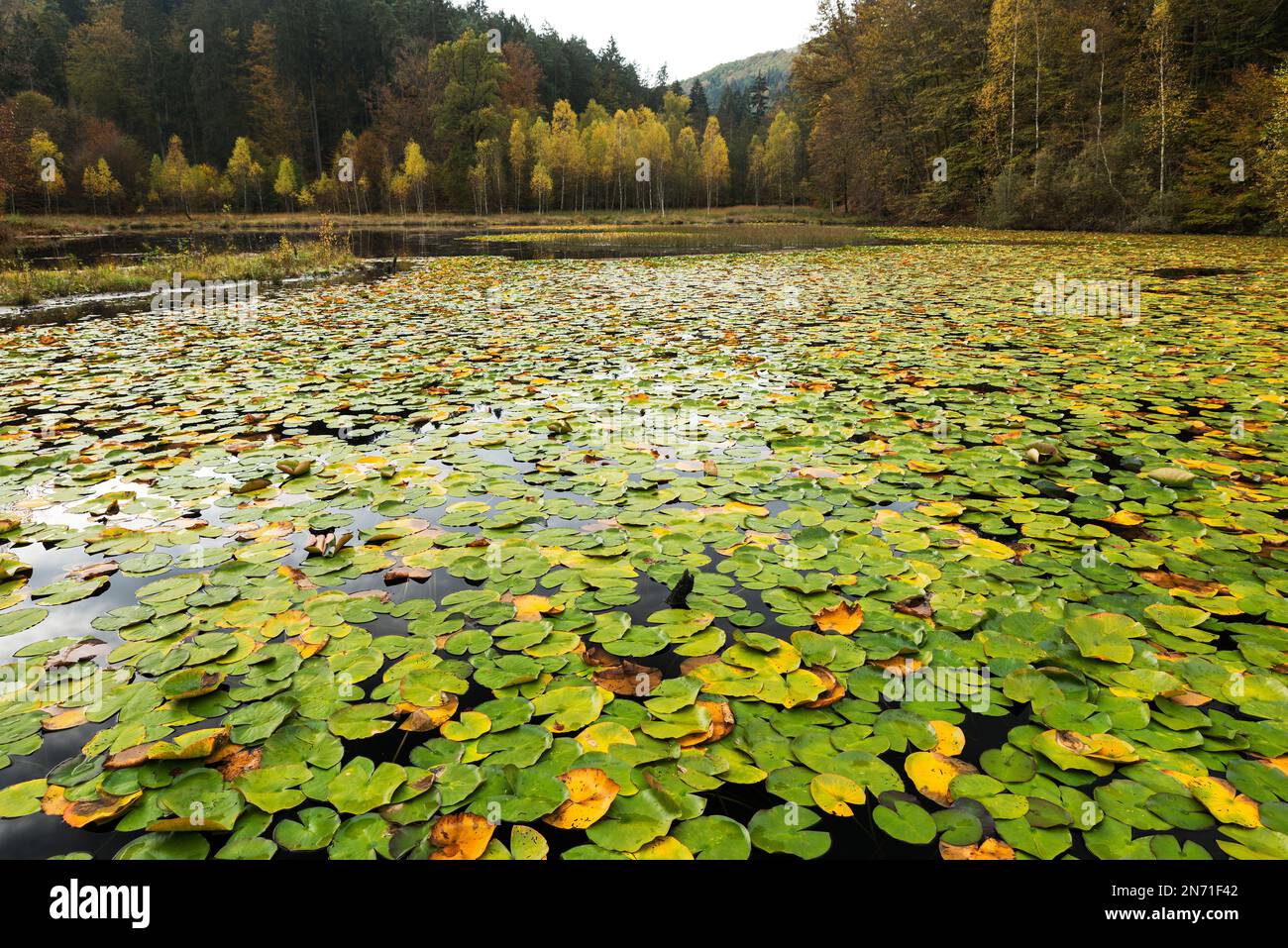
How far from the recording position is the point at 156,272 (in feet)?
41.0

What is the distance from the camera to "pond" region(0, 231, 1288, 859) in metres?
1.39

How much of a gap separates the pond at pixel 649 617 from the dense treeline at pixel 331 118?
47447 millimetres

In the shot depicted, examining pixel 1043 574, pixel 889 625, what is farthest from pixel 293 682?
pixel 1043 574

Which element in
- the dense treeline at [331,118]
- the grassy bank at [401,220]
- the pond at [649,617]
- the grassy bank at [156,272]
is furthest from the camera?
the dense treeline at [331,118]

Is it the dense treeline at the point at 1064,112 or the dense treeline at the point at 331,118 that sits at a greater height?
the dense treeline at the point at 331,118

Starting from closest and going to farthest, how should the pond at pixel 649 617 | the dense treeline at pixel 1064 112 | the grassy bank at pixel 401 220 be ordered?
the pond at pixel 649 617, the dense treeline at pixel 1064 112, the grassy bank at pixel 401 220

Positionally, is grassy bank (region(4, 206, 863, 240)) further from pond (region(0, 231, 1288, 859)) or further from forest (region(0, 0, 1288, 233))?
pond (region(0, 231, 1288, 859))

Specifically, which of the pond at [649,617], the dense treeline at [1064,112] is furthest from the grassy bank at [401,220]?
the pond at [649,617]

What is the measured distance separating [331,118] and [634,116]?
112 feet

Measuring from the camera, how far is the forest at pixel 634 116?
71.7ft

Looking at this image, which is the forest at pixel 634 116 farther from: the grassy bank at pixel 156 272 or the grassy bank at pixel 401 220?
the grassy bank at pixel 156 272

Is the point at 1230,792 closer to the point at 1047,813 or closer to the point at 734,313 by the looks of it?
the point at 1047,813

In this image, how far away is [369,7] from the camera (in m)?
74.9

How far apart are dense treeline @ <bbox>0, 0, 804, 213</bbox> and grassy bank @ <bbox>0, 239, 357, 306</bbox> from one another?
1339 inches
